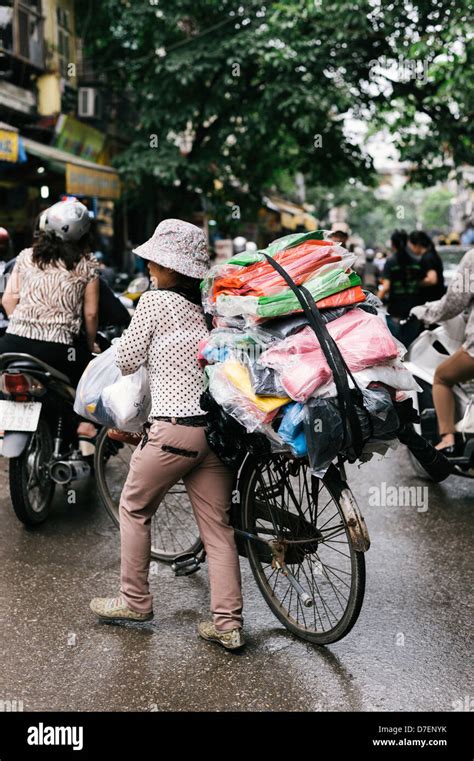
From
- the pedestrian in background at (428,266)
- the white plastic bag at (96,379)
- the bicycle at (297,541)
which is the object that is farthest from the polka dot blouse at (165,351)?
the pedestrian in background at (428,266)

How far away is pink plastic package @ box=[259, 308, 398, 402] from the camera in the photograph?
3.21 metres

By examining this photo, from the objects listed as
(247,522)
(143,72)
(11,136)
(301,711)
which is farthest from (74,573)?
(143,72)

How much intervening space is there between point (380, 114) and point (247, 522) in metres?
13.3

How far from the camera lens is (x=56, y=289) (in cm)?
506

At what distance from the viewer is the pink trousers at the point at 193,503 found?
362 centimetres

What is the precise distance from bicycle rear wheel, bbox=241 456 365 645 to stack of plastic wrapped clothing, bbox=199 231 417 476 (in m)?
0.32

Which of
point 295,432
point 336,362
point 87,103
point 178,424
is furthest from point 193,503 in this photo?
point 87,103

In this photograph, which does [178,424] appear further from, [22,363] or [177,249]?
[22,363]

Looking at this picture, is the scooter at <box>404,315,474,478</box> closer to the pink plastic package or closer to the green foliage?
the pink plastic package

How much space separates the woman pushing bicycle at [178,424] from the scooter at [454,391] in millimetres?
2176

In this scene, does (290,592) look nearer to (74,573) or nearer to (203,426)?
(203,426)

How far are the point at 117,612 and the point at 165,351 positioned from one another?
115 centimetres

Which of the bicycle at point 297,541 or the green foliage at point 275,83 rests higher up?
the green foliage at point 275,83

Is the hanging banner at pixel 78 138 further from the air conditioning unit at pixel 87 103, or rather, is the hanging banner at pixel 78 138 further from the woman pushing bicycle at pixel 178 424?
the woman pushing bicycle at pixel 178 424
